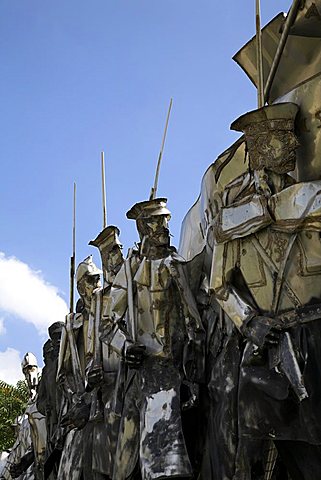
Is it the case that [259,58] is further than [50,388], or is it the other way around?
[50,388]

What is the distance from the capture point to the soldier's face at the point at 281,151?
20.1 feet

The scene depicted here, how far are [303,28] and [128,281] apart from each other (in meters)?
2.59

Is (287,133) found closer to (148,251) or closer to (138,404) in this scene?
(148,251)

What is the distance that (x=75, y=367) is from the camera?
10.5 metres

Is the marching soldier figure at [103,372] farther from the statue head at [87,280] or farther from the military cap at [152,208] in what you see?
the military cap at [152,208]

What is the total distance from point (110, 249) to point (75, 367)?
5.98ft

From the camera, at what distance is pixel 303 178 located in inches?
249

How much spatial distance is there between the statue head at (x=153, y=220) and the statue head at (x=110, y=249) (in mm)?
1496

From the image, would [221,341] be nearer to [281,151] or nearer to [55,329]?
[281,151]

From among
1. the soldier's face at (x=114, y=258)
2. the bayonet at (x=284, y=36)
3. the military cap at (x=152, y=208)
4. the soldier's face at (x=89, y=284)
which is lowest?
the military cap at (x=152, y=208)

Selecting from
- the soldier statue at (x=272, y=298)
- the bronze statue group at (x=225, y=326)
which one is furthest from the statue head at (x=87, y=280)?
the soldier statue at (x=272, y=298)

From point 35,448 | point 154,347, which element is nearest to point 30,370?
point 35,448

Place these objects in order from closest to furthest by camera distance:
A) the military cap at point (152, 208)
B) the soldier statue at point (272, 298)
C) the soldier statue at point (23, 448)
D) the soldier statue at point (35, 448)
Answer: the soldier statue at point (272, 298), the military cap at point (152, 208), the soldier statue at point (35, 448), the soldier statue at point (23, 448)

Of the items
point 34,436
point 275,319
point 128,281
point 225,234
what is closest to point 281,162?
point 225,234
